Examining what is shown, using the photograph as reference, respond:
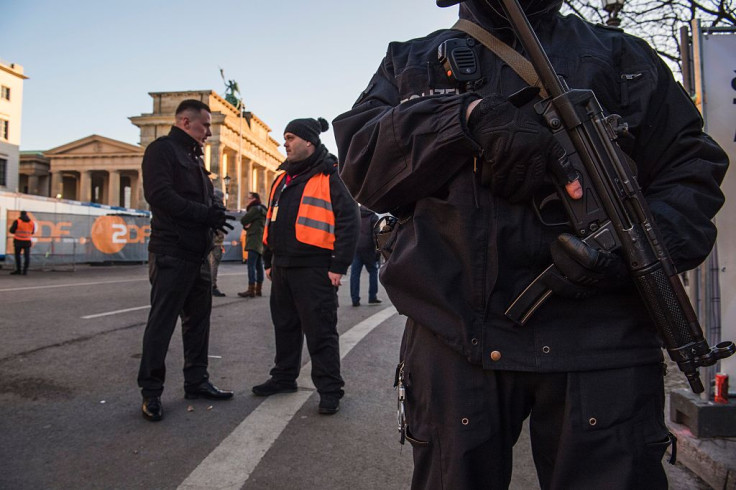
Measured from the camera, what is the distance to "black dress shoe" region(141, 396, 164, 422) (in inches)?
A: 132

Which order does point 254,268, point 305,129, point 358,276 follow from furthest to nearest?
1. point 254,268
2. point 358,276
3. point 305,129

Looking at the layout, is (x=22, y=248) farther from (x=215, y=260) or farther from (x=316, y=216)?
(x=316, y=216)

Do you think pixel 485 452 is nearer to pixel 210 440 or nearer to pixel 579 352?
pixel 579 352

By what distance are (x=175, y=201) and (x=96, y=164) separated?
68.1 meters

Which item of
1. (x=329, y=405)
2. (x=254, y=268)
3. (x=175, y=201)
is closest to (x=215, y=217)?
(x=175, y=201)

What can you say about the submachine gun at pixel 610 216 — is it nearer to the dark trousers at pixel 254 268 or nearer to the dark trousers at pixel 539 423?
the dark trousers at pixel 539 423

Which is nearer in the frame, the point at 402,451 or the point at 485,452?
the point at 485,452

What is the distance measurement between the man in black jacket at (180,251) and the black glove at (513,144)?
2790mm

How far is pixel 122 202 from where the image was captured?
226ft

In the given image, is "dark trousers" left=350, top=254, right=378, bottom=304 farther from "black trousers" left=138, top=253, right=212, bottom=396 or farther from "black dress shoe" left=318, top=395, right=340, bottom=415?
"black dress shoe" left=318, top=395, right=340, bottom=415

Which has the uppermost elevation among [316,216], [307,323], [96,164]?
[96,164]

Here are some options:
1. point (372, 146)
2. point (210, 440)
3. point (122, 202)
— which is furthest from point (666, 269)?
point (122, 202)

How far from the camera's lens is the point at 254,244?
10.4m

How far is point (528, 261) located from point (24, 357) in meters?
5.04
